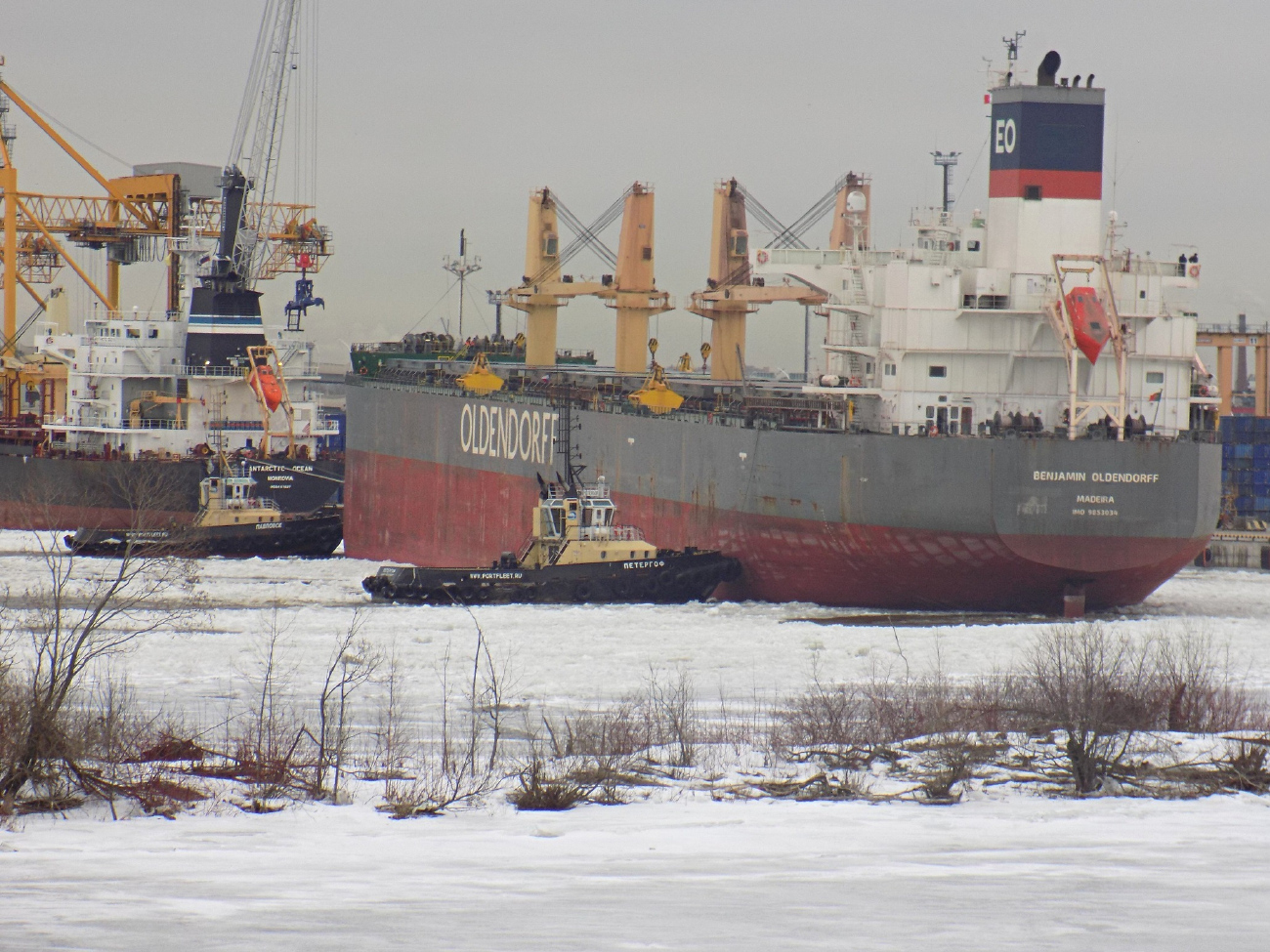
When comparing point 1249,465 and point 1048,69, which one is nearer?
point 1048,69

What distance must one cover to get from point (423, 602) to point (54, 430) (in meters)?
28.1

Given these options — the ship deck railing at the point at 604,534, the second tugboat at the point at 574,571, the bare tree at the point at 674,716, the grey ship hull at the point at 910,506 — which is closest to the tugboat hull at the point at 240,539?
the grey ship hull at the point at 910,506

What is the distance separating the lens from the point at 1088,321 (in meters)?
29.8

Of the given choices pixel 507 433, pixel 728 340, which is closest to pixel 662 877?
pixel 507 433

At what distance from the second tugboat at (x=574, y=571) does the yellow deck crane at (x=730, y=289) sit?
11.7 meters

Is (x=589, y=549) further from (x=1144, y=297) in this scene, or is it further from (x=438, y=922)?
(x=438, y=922)

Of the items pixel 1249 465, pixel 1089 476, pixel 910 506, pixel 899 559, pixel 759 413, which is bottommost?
pixel 899 559

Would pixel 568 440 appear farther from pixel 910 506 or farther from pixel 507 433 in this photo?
pixel 910 506

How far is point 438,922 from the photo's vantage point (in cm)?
1148

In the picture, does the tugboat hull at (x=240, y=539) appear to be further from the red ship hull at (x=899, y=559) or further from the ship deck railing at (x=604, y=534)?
the ship deck railing at (x=604, y=534)

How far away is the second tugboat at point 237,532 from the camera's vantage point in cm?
→ 4312

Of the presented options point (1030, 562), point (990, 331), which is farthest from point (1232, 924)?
point (990, 331)

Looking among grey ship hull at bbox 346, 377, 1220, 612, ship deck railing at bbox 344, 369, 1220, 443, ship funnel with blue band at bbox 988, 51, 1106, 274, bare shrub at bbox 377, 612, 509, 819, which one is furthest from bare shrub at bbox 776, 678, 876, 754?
ship funnel with blue band at bbox 988, 51, 1106, 274

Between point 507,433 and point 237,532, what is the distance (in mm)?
8164
